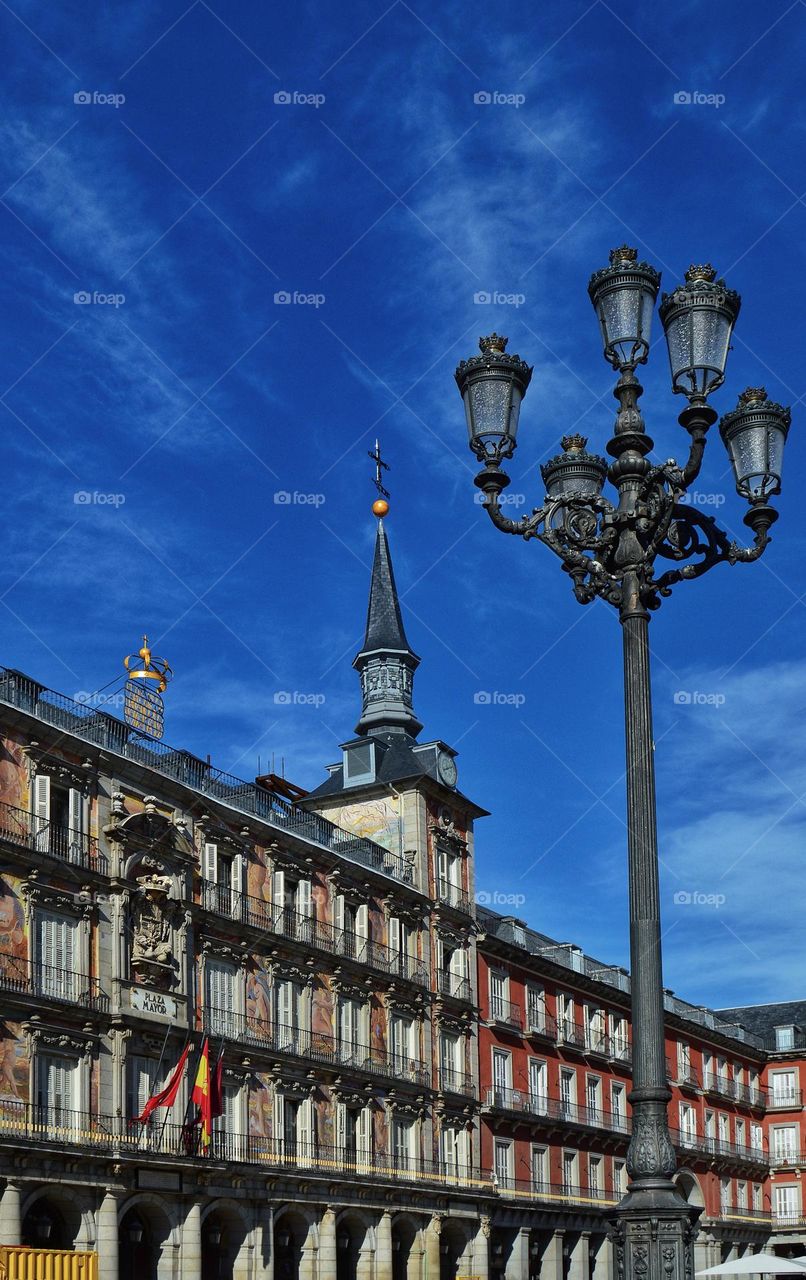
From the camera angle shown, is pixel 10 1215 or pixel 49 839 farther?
pixel 49 839

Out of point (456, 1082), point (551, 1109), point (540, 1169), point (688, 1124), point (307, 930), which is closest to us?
point (307, 930)

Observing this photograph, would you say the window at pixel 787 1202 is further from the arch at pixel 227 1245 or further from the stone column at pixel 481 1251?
the arch at pixel 227 1245

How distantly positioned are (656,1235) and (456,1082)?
43444 millimetres

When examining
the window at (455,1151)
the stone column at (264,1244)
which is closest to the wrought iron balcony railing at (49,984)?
the stone column at (264,1244)

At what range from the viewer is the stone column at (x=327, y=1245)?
45.0m

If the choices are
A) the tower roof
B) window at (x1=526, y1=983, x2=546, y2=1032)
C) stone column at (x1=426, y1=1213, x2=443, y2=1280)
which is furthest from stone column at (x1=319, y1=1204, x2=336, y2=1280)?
the tower roof

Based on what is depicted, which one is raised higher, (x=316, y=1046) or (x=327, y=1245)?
(x=316, y=1046)

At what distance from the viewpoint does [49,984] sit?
37.1 m

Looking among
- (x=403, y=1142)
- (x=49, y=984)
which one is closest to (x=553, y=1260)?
(x=403, y=1142)

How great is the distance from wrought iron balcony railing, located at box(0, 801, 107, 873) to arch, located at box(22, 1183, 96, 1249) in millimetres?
7505

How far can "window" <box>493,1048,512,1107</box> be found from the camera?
5572cm

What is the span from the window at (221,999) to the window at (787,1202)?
160 feet

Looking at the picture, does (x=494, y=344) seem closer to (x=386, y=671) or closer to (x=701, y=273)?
(x=701, y=273)

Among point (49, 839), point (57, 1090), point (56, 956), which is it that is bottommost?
point (57, 1090)
